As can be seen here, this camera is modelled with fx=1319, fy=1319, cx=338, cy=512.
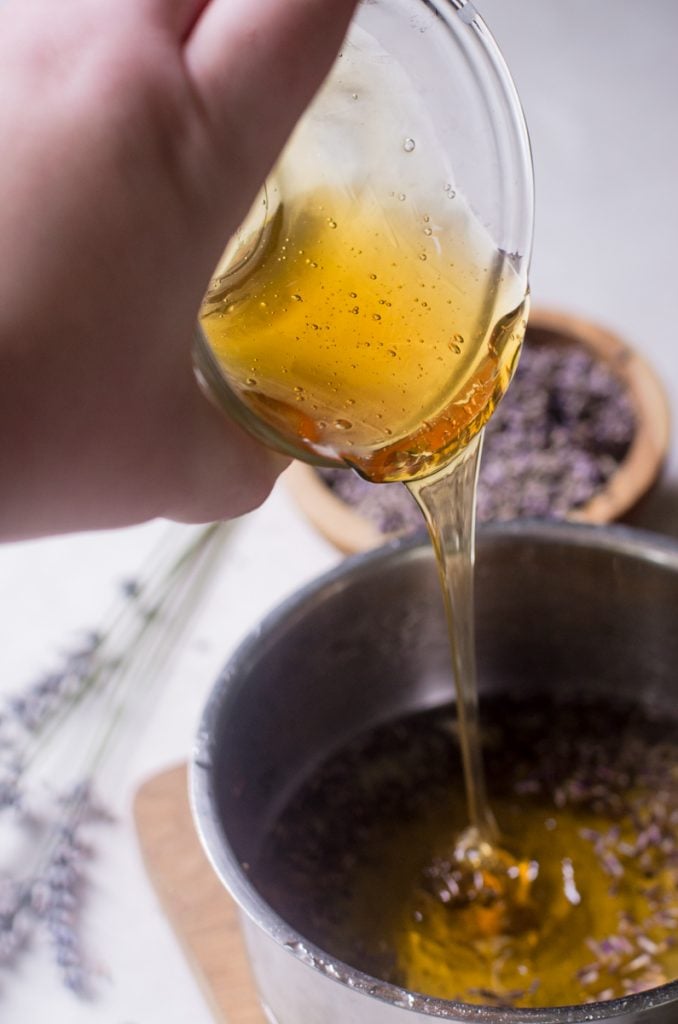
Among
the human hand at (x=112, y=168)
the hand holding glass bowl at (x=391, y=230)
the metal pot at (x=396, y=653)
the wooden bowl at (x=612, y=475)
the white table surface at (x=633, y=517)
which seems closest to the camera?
the human hand at (x=112, y=168)

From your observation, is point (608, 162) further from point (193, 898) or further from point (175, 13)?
point (175, 13)

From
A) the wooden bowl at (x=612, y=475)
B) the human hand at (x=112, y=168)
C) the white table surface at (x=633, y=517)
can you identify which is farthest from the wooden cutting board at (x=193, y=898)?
the human hand at (x=112, y=168)

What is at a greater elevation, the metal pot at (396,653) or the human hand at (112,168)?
the human hand at (112,168)

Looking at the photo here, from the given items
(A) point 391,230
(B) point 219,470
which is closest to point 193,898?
(B) point 219,470

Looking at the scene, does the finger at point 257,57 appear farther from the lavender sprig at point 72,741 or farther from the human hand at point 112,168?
the lavender sprig at point 72,741

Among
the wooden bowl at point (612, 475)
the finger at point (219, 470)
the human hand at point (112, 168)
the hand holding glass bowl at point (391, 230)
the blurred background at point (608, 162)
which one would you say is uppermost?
the human hand at point (112, 168)

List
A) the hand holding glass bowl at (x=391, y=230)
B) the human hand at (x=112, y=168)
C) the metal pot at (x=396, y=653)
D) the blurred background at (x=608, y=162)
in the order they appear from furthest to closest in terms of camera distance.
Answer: the blurred background at (x=608, y=162)
the metal pot at (x=396, y=653)
the hand holding glass bowl at (x=391, y=230)
the human hand at (x=112, y=168)

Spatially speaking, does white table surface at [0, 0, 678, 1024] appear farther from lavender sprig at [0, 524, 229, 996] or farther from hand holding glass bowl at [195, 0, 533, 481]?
hand holding glass bowl at [195, 0, 533, 481]
